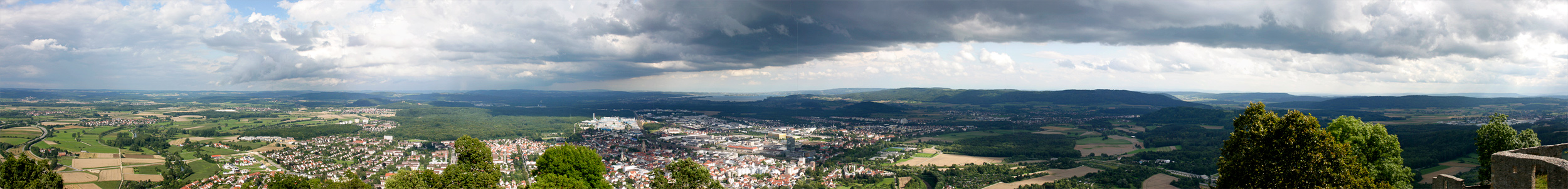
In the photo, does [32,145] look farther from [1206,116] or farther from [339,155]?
[1206,116]

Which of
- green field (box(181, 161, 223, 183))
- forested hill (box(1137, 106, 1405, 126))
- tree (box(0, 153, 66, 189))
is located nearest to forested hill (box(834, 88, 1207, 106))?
forested hill (box(1137, 106, 1405, 126))

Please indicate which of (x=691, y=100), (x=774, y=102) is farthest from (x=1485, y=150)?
(x=691, y=100)

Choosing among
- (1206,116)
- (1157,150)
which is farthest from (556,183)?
(1206,116)

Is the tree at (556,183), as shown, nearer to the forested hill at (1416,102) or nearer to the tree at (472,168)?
the tree at (472,168)

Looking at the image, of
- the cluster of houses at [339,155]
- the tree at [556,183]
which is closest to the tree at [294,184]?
the tree at [556,183]

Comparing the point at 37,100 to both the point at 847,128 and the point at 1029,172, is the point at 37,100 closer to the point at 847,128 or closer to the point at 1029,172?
the point at 847,128

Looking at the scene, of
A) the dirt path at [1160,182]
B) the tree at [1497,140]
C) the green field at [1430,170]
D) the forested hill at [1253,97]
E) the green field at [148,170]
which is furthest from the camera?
the forested hill at [1253,97]

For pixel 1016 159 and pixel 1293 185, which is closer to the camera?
pixel 1293 185
